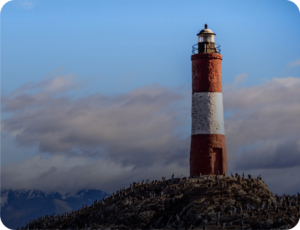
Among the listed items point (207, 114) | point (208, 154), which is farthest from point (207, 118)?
point (208, 154)

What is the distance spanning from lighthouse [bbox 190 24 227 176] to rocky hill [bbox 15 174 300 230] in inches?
115

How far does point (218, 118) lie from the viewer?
178 ft

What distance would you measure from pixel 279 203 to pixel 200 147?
11.8 metres

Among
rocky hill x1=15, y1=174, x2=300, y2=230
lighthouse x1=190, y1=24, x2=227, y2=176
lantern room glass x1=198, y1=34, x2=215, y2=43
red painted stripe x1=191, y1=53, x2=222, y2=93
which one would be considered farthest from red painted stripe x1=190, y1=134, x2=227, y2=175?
lantern room glass x1=198, y1=34, x2=215, y2=43

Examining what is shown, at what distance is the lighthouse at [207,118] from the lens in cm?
5375

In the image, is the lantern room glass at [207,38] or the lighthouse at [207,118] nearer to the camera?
the lighthouse at [207,118]

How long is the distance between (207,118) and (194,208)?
41.5ft

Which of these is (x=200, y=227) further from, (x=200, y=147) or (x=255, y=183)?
(x=200, y=147)

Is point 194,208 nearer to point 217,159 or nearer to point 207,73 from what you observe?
point 217,159

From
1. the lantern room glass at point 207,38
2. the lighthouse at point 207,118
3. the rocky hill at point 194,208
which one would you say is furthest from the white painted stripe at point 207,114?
the lantern room glass at point 207,38

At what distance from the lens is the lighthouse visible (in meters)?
53.8

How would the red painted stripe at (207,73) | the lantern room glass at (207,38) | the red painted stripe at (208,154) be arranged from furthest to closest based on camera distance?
the lantern room glass at (207,38)
the red painted stripe at (207,73)
the red painted stripe at (208,154)

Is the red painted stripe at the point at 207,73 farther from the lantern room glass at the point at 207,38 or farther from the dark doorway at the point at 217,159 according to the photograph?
the dark doorway at the point at 217,159

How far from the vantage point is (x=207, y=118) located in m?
53.8
